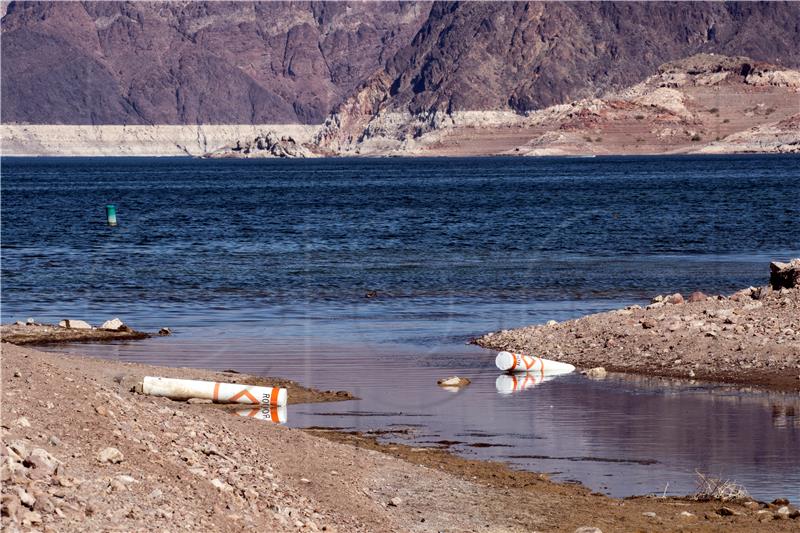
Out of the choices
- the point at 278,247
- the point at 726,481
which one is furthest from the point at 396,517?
the point at 278,247

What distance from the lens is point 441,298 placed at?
3556 cm

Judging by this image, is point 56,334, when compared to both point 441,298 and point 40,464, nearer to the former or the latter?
point 441,298

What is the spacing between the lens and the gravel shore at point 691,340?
21.4 metres

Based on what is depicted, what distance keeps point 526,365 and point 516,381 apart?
70cm

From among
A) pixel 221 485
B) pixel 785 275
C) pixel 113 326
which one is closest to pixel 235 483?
pixel 221 485

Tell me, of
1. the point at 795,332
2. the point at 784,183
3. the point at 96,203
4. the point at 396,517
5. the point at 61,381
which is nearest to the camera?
the point at 396,517

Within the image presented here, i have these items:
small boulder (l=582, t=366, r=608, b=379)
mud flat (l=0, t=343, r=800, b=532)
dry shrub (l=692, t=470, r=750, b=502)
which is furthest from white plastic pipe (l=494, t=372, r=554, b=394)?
dry shrub (l=692, t=470, r=750, b=502)

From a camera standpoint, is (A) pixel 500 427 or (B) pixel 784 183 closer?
(A) pixel 500 427

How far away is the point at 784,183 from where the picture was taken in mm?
127875

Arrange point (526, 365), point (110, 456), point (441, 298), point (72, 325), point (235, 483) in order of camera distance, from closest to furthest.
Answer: point (110, 456) → point (235, 483) → point (526, 365) → point (72, 325) → point (441, 298)

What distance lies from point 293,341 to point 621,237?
36.0 metres

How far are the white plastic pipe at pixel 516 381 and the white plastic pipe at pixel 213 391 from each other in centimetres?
378

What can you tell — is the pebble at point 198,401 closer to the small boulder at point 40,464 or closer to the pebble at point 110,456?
the pebble at point 110,456

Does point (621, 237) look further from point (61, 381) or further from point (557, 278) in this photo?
point (61, 381)
